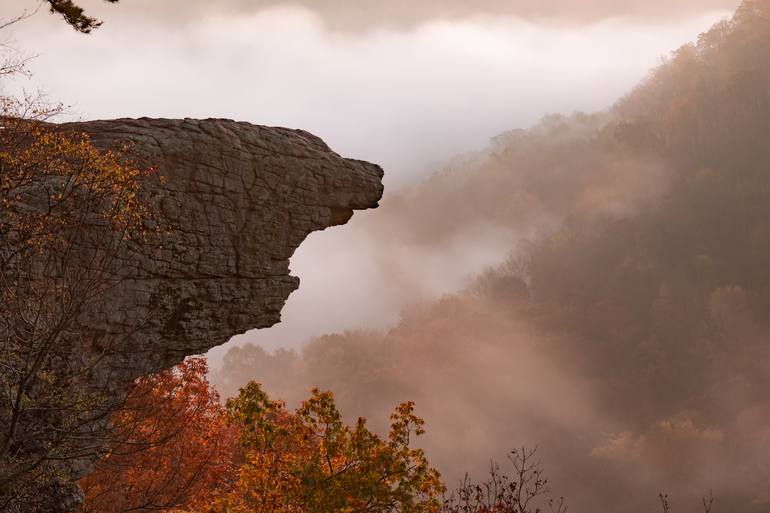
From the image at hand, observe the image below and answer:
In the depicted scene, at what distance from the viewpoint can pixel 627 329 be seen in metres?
135

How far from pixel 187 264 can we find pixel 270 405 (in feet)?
29.2

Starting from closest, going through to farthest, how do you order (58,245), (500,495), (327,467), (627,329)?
1. (327,467)
2. (500,495)
3. (58,245)
4. (627,329)

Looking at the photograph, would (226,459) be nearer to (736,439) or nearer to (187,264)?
(187,264)

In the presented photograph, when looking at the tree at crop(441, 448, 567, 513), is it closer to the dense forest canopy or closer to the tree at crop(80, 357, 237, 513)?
the tree at crop(80, 357, 237, 513)

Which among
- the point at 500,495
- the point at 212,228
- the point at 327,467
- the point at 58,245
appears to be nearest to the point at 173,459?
the point at 212,228

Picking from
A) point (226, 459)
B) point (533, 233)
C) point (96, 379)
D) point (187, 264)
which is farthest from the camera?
point (533, 233)

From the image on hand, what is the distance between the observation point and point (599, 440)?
113062mm

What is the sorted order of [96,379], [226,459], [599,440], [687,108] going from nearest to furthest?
[96,379] < [226,459] < [599,440] < [687,108]

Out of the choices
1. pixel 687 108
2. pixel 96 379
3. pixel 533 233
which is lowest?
pixel 96 379

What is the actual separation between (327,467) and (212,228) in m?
10.7

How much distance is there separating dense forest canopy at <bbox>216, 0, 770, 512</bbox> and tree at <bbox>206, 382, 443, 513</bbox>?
280 feet

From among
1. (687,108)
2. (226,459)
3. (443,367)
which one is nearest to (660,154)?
(687,108)

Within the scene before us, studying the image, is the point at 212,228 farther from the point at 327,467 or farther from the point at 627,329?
the point at 627,329

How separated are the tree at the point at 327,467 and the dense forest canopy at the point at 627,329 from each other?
280 feet
